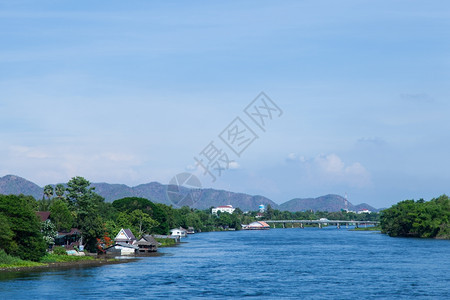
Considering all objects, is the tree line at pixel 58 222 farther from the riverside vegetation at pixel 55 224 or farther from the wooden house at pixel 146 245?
the wooden house at pixel 146 245

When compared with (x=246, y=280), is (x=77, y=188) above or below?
above

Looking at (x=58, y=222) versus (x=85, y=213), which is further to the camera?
(x=85, y=213)

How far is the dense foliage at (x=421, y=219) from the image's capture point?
135m

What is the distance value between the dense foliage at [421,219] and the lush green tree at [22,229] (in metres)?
99.4

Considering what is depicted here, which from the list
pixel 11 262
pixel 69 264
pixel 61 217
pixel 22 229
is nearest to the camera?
pixel 11 262

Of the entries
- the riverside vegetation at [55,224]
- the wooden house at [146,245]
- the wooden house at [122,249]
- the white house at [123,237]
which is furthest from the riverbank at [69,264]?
the wooden house at [146,245]

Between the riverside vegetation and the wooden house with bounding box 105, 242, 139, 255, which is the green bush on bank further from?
the wooden house with bounding box 105, 242, 139, 255

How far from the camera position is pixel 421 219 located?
456ft

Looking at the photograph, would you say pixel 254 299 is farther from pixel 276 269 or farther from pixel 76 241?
pixel 76 241

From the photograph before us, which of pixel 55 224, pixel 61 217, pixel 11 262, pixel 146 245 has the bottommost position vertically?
pixel 11 262

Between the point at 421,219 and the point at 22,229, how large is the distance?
105 meters

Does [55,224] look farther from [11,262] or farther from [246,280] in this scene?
[246,280]

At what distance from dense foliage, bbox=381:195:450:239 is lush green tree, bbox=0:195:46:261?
326 feet

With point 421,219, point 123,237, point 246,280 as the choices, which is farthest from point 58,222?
point 421,219
